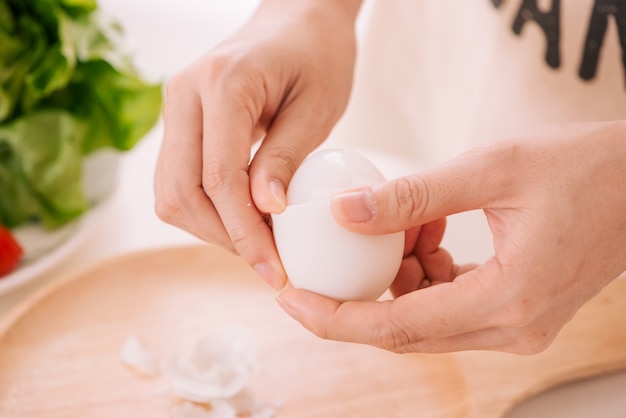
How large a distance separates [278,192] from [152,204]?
2.50 feet

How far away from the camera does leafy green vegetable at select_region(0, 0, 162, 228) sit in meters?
1.30

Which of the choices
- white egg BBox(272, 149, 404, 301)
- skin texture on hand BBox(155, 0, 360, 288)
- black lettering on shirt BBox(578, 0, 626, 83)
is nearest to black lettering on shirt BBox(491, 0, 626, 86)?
black lettering on shirt BBox(578, 0, 626, 83)

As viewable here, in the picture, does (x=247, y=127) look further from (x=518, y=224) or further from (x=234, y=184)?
(x=518, y=224)

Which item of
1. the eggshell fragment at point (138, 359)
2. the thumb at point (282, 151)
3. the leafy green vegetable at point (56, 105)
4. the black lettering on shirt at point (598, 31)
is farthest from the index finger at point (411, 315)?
the leafy green vegetable at point (56, 105)

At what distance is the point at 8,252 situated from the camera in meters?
1.19

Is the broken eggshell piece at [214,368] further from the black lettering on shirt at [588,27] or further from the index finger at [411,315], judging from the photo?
the black lettering on shirt at [588,27]

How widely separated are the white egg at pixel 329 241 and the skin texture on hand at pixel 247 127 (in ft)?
0.07

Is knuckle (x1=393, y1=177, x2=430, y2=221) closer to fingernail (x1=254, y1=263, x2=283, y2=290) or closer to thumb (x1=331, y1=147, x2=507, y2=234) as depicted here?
thumb (x1=331, y1=147, x2=507, y2=234)

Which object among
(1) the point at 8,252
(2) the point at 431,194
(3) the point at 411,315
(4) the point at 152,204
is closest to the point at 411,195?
(2) the point at 431,194

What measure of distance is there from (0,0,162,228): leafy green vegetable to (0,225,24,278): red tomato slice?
12 centimetres

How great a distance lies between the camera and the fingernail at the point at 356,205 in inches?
27.6

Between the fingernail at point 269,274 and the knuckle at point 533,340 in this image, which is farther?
the fingernail at point 269,274

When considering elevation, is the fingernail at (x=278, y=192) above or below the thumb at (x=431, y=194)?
below

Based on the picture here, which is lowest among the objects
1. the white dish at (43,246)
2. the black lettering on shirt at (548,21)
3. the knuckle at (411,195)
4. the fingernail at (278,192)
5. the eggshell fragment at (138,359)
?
the eggshell fragment at (138,359)
